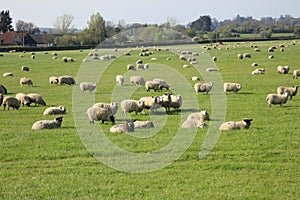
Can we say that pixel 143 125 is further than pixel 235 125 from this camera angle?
Yes

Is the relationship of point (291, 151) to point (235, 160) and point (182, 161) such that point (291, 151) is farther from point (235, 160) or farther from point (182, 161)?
point (182, 161)

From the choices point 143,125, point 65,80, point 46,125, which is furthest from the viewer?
point 65,80

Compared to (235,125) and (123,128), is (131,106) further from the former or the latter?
(235,125)

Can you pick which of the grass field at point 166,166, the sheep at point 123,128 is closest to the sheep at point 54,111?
the grass field at point 166,166

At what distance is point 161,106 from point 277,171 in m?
9.33

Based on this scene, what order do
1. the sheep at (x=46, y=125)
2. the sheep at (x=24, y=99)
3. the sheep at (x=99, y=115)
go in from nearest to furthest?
1. the sheep at (x=46, y=125)
2. the sheep at (x=99, y=115)
3. the sheep at (x=24, y=99)

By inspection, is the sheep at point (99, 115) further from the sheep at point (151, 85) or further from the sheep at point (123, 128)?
the sheep at point (151, 85)

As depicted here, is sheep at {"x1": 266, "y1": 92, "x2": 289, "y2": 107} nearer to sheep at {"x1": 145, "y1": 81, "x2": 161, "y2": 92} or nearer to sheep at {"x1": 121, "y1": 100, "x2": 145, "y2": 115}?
sheep at {"x1": 121, "y1": 100, "x2": 145, "y2": 115}

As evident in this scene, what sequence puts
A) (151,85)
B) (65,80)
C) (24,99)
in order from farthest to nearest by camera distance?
(65,80), (151,85), (24,99)

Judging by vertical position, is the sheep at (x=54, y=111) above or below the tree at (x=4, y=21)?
below

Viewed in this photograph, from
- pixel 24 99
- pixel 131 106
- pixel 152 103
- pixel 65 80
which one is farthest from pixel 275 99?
pixel 65 80

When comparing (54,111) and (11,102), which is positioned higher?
(11,102)

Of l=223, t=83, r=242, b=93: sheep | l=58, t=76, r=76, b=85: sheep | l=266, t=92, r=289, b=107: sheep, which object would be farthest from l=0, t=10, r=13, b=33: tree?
l=266, t=92, r=289, b=107: sheep

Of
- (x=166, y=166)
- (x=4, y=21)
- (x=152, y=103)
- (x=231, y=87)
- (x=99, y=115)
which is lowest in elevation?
(x=166, y=166)
